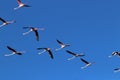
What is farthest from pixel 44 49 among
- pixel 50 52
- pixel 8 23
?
pixel 8 23

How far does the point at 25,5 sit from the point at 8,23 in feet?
21.9

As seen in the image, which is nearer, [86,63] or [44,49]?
[44,49]

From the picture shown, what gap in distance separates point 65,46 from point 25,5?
51.1ft

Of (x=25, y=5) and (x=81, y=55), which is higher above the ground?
(x=81, y=55)

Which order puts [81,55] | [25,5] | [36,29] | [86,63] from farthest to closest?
[86,63] < [81,55] < [36,29] < [25,5]

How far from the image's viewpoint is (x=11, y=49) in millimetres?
107750

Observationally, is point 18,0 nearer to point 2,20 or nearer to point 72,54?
point 2,20

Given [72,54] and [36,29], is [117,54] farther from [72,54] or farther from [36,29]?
[36,29]

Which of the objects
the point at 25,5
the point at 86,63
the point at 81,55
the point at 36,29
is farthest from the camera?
the point at 86,63

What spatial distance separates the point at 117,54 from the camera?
111 m

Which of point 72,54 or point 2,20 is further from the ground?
point 72,54

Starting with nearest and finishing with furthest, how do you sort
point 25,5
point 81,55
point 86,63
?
point 25,5 → point 81,55 → point 86,63

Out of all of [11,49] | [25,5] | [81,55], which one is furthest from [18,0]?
[81,55]

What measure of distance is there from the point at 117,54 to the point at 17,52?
60.0 feet
